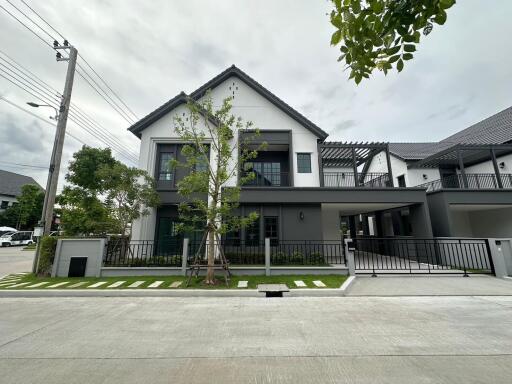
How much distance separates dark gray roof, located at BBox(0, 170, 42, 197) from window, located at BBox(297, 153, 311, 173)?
3977 centimetres

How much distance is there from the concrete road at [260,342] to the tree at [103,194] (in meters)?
4.71

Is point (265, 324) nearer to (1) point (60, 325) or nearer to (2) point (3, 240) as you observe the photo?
(1) point (60, 325)

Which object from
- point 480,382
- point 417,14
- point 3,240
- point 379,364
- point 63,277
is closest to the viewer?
point 417,14

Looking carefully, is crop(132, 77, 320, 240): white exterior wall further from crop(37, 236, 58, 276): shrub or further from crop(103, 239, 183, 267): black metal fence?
crop(37, 236, 58, 276): shrub

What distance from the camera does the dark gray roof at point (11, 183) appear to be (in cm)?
3212

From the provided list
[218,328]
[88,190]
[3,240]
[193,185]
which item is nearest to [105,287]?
[193,185]

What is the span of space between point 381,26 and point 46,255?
11.6 metres

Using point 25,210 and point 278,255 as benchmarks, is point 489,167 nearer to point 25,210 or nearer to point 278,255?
point 278,255

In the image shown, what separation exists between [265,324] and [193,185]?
477 cm

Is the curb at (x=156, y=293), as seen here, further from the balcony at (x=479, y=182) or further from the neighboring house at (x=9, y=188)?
the neighboring house at (x=9, y=188)

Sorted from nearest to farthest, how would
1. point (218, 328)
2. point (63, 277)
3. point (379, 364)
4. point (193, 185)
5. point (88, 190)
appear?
point (379, 364) → point (218, 328) → point (193, 185) → point (63, 277) → point (88, 190)

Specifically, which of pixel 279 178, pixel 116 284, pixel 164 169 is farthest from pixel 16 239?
pixel 279 178

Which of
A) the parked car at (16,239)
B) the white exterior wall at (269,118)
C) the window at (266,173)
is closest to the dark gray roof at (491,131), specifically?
the white exterior wall at (269,118)

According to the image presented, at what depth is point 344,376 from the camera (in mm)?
2551
